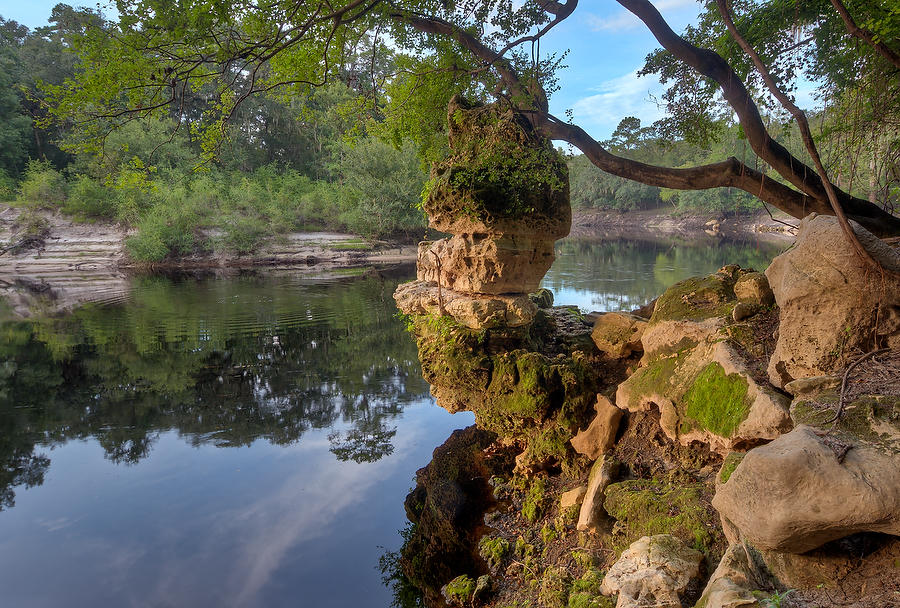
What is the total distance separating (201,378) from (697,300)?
1195 centimetres

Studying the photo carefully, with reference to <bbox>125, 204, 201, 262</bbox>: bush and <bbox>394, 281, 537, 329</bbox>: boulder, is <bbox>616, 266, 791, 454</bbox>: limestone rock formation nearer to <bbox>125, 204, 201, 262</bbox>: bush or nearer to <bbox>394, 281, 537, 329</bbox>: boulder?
<bbox>394, 281, 537, 329</bbox>: boulder

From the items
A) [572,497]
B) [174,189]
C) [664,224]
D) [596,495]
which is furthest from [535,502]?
→ [664,224]

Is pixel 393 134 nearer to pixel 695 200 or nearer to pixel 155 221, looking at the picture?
pixel 155 221

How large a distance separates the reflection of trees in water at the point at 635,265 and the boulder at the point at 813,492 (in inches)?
582

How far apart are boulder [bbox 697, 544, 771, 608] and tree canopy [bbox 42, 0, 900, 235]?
3549 millimetres

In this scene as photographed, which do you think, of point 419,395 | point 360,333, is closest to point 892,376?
point 419,395

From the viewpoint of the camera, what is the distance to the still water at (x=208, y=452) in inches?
256

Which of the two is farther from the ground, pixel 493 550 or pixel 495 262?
pixel 495 262

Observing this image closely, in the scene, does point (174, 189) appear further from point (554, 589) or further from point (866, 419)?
point (866, 419)

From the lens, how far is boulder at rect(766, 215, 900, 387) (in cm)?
399

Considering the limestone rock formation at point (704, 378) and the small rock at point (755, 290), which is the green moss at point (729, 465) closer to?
the limestone rock formation at point (704, 378)

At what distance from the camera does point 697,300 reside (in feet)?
23.0

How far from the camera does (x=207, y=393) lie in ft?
40.2

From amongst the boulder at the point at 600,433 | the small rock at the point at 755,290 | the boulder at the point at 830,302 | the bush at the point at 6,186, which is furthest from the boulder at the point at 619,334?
the bush at the point at 6,186
